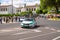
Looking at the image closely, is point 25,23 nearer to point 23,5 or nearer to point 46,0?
point 46,0

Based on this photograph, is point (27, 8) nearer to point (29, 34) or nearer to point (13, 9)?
point (13, 9)

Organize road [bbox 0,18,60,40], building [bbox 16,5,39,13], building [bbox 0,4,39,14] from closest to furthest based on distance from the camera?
road [bbox 0,18,60,40], building [bbox 0,4,39,14], building [bbox 16,5,39,13]

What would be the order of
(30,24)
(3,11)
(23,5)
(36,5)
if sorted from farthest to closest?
(23,5), (36,5), (3,11), (30,24)

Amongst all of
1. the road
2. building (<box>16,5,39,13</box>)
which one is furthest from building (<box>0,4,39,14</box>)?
the road

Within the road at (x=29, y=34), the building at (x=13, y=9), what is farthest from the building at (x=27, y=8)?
the road at (x=29, y=34)

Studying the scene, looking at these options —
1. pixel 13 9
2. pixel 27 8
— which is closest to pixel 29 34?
pixel 13 9

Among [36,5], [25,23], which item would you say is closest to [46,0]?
[25,23]

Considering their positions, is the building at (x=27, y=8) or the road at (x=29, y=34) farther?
the building at (x=27, y=8)

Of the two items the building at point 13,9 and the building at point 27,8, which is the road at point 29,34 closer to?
the building at point 13,9

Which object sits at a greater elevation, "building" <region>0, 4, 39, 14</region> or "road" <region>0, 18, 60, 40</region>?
"road" <region>0, 18, 60, 40</region>

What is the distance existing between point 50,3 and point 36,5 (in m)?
75.9

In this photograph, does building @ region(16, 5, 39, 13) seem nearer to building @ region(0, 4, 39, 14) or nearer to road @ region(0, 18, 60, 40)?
building @ region(0, 4, 39, 14)

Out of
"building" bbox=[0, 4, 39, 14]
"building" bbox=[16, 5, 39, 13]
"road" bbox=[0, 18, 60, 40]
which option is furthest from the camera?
"building" bbox=[16, 5, 39, 13]

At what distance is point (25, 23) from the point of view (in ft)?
112
